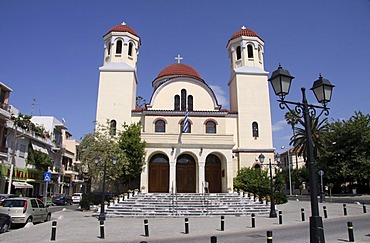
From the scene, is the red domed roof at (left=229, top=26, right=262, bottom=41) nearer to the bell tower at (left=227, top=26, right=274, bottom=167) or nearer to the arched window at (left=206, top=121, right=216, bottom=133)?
the bell tower at (left=227, top=26, right=274, bottom=167)

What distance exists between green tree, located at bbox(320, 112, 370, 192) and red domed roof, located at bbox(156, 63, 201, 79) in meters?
21.5

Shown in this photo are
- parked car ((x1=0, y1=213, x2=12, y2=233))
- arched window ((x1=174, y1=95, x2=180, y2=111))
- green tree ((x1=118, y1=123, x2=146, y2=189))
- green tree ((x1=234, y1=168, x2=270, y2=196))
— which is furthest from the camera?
arched window ((x1=174, y1=95, x2=180, y2=111))

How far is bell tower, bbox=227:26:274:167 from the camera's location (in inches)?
1168

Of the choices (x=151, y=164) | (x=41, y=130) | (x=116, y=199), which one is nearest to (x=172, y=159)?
(x=151, y=164)

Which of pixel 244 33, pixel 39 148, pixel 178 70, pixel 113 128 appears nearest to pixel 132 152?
pixel 113 128

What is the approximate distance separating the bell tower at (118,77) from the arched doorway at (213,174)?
8831mm

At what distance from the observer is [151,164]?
91.1 feet

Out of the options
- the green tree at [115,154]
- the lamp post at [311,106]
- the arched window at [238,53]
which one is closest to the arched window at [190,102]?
the green tree at [115,154]

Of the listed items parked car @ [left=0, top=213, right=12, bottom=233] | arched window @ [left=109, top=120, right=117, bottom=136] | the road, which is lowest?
the road

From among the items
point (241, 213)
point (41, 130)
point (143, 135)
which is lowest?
point (241, 213)

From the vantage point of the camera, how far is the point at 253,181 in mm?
26828

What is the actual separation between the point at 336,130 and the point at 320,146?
311 cm

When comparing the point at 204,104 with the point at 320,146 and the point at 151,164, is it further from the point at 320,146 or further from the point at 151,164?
the point at 320,146

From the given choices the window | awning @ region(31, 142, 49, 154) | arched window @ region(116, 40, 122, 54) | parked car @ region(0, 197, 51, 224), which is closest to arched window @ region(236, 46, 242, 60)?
the window
